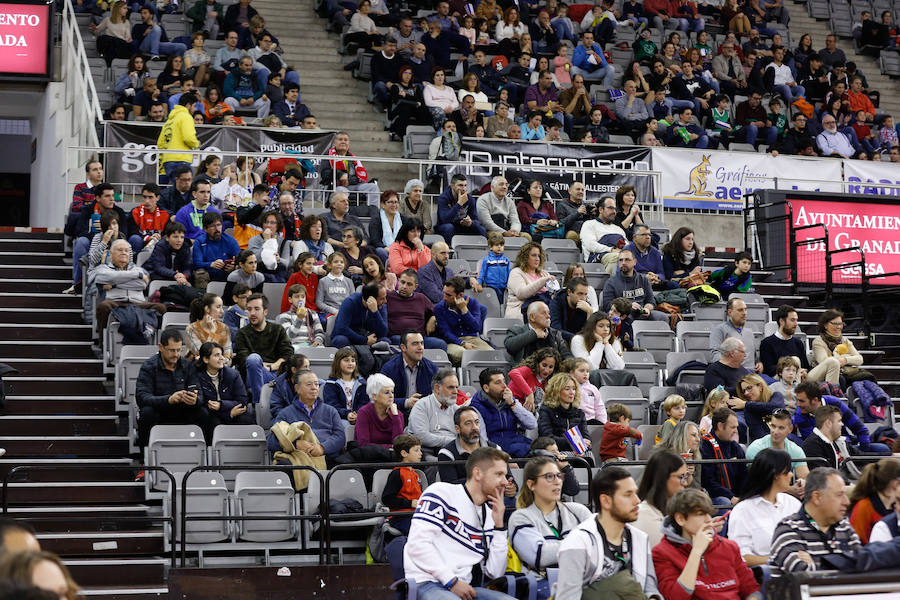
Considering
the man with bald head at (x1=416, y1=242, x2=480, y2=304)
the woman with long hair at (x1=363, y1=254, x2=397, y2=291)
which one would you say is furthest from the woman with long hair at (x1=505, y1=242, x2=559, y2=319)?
the woman with long hair at (x1=363, y1=254, x2=397, y2=291)

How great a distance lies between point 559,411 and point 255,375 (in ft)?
8.31

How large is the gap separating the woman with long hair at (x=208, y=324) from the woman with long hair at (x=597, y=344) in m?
3.24

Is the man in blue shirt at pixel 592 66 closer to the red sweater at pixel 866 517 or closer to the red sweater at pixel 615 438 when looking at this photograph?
the red sweater at pixel 615 438

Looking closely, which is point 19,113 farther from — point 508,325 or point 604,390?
point 604,390

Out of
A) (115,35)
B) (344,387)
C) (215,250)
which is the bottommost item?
(344,387)

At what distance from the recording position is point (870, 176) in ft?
62.1

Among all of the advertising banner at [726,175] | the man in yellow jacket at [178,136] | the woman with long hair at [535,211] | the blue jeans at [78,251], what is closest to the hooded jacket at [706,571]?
the blue jeans at [78,251]

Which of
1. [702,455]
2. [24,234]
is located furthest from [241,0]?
[702,455]

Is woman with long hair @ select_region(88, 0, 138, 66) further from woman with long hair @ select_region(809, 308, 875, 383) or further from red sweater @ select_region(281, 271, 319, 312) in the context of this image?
woman with long hair @ select_region(809, 308, 875, 383)

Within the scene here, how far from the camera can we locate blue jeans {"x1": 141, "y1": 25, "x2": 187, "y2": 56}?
18.2 meters

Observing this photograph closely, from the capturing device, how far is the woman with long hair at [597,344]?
39.0ft

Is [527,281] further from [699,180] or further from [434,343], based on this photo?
[699,180]

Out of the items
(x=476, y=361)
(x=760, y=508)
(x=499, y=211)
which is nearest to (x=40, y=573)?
(x=760, y=508)

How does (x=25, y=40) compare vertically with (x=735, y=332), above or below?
above
